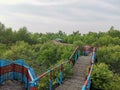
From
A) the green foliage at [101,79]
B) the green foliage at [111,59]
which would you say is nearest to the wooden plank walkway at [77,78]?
the green foliage at [101,79]

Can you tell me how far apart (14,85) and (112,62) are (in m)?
9.11

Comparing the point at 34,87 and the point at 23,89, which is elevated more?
the point at 34,87

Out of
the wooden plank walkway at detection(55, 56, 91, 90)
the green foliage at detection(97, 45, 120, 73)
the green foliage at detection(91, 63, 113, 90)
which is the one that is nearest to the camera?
the wooden plank walkway at detection(55, 56, 91, 90)

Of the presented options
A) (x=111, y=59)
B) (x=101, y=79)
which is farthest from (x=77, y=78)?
(x=111, y=59)

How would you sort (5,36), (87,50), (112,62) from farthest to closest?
1. (5,36)
2. (87,50)
3. (112,62)

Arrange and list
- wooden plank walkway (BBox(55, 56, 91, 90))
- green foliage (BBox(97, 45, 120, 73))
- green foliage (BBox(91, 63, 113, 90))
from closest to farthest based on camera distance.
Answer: wooden plank walkway (BBox(55, 56, 91, 90)) → green foliage (BBox(91, 63, 113, 90)) → green foliage (BBox(97, 45, 120, 73))

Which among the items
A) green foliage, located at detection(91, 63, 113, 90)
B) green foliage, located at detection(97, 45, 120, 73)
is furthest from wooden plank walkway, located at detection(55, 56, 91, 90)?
green foliage, located at detection(97, 45, 120, 73)

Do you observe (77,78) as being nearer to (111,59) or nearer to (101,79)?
(101,79)

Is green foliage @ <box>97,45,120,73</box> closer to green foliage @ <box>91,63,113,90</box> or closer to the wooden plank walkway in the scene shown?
the wooden plank walkway

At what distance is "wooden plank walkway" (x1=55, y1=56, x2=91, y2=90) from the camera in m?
15.3

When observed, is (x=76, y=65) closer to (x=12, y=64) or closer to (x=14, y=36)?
(x=12, y=64)

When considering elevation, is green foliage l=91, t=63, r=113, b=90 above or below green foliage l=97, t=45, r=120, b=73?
below

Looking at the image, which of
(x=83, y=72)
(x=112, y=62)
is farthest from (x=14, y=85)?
(x=112, y=62)

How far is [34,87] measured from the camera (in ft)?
38.2
